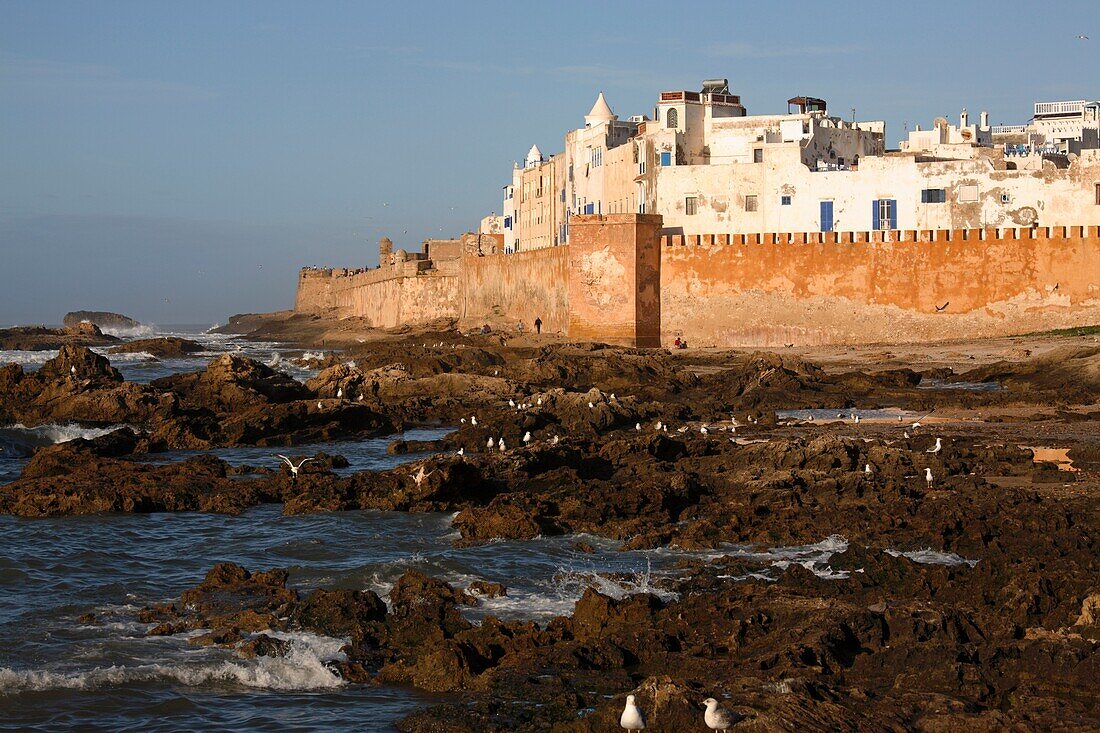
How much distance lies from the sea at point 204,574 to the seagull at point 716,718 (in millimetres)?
1919

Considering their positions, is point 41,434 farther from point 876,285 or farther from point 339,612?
point 876,285

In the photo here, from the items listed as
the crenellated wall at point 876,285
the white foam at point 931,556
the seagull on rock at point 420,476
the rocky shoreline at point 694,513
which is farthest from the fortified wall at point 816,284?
the white foam at point 931,556

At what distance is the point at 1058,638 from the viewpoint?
308 inches

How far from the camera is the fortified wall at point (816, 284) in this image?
29.2 meters

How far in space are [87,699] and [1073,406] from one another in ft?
48.9

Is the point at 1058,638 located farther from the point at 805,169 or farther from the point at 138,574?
the point at 805,169

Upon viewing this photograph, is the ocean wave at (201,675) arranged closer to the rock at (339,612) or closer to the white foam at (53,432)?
the rock at (339,612)

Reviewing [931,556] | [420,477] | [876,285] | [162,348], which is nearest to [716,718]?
[931,556]

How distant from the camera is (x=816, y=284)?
3125 cm

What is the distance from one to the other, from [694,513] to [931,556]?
8.91 feet

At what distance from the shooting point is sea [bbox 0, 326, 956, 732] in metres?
8.12

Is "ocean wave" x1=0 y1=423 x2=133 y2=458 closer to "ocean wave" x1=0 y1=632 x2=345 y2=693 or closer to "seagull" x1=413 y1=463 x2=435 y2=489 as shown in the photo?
"seagull" x1=413 y1=463 x2=435 y2=489

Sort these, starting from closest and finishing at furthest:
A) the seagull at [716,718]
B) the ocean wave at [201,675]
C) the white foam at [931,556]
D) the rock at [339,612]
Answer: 1. the seagull at [716,718]
2. the ocean wave at [201,675]
3. the rock at [339,612]
4. the white foam at [931,556]

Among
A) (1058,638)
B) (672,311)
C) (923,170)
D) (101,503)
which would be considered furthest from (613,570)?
(923,170)
